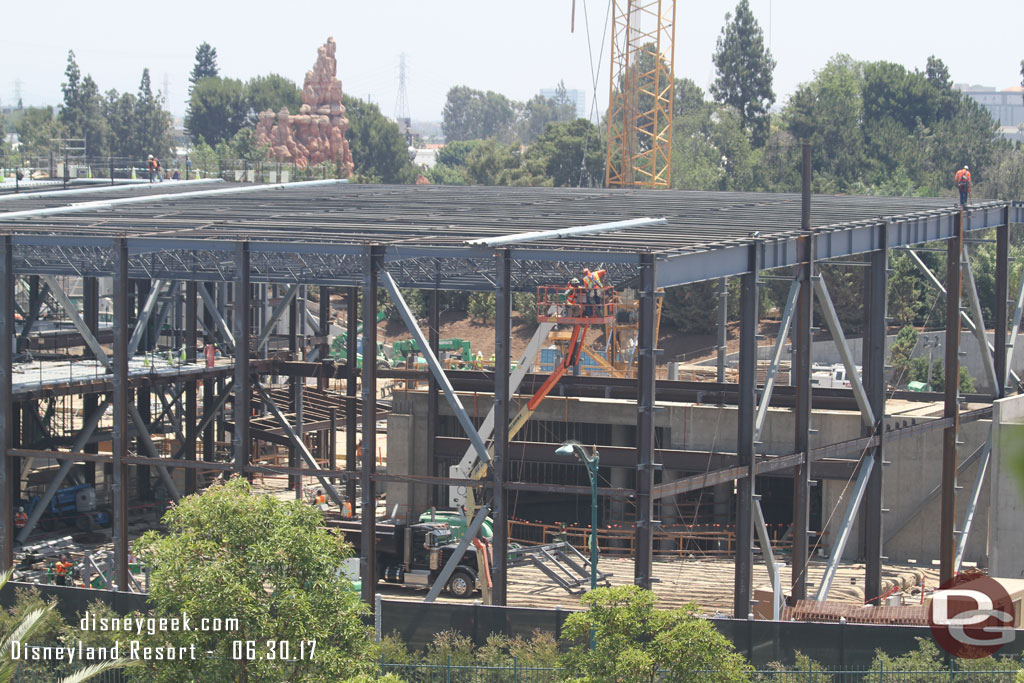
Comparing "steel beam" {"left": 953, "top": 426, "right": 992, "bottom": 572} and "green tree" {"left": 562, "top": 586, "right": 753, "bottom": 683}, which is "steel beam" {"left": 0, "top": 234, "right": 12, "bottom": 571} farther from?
"steel beam" {"left": 953, "top": 426, "right": 992, "bottom": 572}

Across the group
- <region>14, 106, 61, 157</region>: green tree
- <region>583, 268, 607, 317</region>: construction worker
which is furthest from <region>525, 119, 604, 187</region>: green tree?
<region>583, 268, 607, 317</region>: construction worker

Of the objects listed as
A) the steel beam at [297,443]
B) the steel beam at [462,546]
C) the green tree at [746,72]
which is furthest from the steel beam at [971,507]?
the green tree at [746,72]

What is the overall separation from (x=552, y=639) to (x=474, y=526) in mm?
5290

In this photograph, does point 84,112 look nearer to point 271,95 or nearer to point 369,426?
point 271,95

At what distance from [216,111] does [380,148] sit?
87.3 ft

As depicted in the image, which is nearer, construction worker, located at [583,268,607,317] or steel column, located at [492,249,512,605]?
steel column, located at [492,249,512,605]

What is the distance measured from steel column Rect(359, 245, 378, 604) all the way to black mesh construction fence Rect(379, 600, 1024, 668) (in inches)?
196

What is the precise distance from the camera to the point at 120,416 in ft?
109

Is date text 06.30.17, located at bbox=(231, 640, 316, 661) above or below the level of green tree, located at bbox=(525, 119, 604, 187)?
below

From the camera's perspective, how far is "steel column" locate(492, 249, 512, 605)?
3073 centimetres

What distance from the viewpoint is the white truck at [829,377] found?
65.8 m

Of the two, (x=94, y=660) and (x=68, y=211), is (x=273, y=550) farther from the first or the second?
(x=68, y=211)

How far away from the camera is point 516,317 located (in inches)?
4136

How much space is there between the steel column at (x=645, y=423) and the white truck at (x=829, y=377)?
34258 mm
